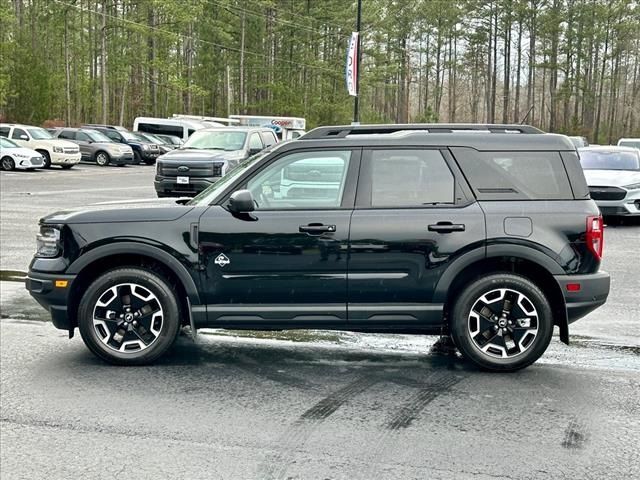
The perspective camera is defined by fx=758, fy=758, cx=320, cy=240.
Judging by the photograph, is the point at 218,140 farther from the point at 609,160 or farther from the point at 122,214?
the point at 122,214

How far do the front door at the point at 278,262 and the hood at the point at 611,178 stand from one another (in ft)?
36.6

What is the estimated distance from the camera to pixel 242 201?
5500 millimetres

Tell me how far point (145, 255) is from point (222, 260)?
59 cm

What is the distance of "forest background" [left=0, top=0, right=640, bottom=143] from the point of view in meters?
58.3

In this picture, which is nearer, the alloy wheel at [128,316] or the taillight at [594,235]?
the taillight at [594,235]

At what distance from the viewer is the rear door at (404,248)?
556 centimetres

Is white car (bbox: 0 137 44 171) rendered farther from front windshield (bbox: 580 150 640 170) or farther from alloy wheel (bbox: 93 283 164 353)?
alloy wheel (bbox: 93 283 164 353)

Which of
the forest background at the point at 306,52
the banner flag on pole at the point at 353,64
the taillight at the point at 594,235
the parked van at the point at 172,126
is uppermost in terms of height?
the forest background at the point at 306,52

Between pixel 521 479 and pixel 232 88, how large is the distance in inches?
3086

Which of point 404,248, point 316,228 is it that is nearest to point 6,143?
point 316,228

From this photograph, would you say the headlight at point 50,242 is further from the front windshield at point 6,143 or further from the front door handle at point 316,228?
the front windshield at point 6,143

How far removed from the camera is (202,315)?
5672 mm

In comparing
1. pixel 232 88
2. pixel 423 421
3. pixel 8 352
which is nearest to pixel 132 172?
pixel 8 352

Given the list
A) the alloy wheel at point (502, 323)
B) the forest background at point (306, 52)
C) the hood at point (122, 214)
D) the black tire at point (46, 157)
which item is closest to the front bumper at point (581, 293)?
the alloy wheel at point (502, 323)
